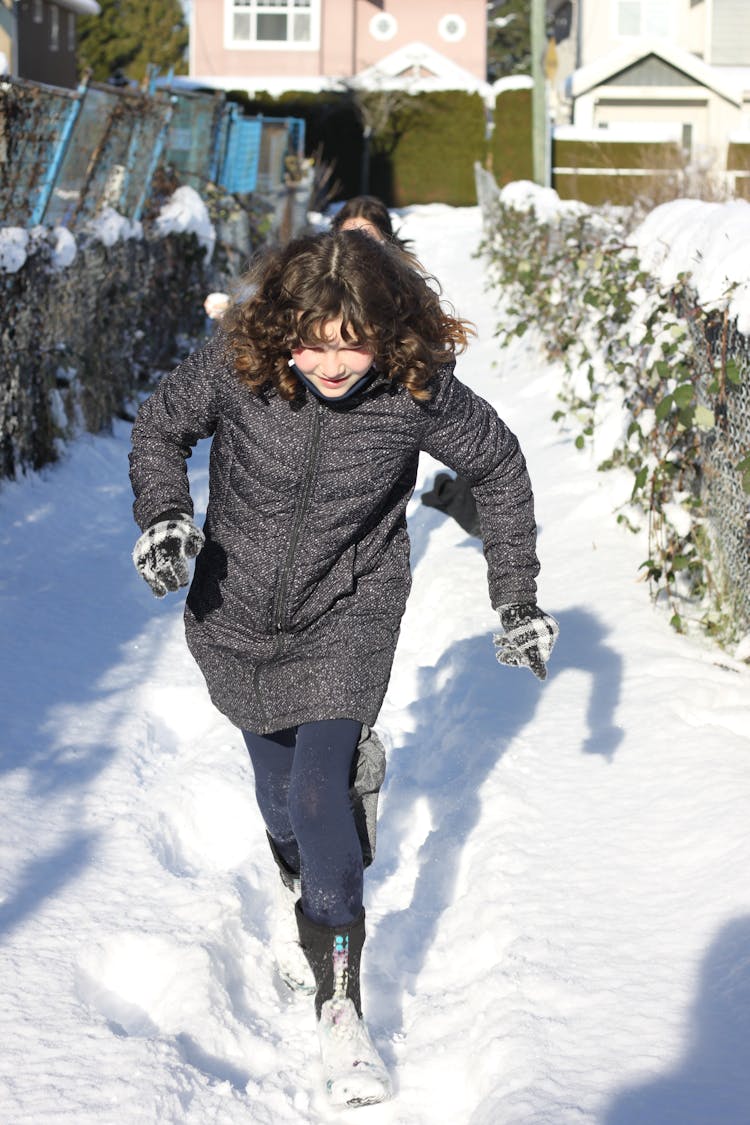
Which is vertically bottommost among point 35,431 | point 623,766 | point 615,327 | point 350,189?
point 623,766

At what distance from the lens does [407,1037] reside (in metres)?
3.10

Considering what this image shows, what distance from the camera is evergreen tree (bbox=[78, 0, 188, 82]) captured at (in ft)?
151

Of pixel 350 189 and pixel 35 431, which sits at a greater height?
pixel 350 189

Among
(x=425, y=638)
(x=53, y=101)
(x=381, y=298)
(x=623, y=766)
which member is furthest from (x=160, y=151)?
(x=381, y=298)

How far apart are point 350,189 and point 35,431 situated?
2757cm

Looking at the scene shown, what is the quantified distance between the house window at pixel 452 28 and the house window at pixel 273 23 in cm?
420

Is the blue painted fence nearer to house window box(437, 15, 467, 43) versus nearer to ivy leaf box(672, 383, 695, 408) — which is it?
ivy leaf box(672, 383, 695, 408)

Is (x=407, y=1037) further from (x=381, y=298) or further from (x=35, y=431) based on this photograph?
(x=35, y=431)

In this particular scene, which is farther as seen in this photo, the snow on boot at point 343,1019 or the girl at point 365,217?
the girl at point 365,217

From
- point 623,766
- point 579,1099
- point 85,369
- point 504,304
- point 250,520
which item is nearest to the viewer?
point 579,1099

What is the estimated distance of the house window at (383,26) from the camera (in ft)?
129

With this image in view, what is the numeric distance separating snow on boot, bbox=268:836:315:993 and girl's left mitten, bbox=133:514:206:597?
86 centimetres

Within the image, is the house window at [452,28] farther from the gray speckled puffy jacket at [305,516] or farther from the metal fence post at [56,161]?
the gray speckled puffy jacket at [305,516]

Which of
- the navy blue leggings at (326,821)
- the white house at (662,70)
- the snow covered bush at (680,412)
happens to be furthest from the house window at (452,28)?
the navy blue leggings at (326,821)
